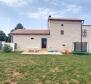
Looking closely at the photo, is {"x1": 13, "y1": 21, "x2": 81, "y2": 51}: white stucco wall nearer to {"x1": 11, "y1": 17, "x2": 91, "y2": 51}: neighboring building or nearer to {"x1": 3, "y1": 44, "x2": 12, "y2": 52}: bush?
{"x1": 11, "y1": 17, "x2": 91, "y2": 51}: neighboring building

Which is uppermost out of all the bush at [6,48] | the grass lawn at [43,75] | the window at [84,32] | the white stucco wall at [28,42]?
the window at [84,32]

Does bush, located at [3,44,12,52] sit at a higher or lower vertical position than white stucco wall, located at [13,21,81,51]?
lower

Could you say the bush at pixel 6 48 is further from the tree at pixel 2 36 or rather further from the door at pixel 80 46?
the tree at pixel 2 36

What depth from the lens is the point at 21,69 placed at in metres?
14.5

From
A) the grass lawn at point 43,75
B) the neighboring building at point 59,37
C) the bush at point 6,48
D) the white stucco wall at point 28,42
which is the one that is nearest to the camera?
the grass lawn at point 43,75

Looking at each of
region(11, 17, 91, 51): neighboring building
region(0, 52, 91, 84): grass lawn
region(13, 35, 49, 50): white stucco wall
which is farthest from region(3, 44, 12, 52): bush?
region(0, 52, 91, 84): grass lawn

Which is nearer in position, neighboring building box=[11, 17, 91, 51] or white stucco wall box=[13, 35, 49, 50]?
neighboring building box=[11, 17, 91, 51]

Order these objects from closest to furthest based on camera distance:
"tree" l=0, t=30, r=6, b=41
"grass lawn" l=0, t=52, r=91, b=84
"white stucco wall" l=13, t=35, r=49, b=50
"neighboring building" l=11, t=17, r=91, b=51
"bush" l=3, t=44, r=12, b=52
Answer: "grass lawn" l=0, t=52, r=91, b=84 → "bush" l=3, t=44, r=12, b=52 → "neighboring building" l=11, t=17, r=91, b=51 → "white stucco wall" l=13, t=35, r=49, b=50 → "tree" l=0, t=30, r=6, b=41

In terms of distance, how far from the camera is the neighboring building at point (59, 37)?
38.4 m

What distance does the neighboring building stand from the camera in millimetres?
38406

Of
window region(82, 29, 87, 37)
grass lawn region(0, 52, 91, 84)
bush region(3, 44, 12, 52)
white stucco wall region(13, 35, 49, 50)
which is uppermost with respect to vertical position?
window region(82, 29, 87, 37)

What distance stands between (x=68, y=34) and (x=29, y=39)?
625cm

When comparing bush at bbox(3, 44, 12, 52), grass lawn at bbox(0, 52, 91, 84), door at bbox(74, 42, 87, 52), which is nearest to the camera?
grass lawn at bbox(0, 52, 91, 84)

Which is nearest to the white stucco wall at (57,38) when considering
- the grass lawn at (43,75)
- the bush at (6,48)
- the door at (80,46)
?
the door at (80,46)
